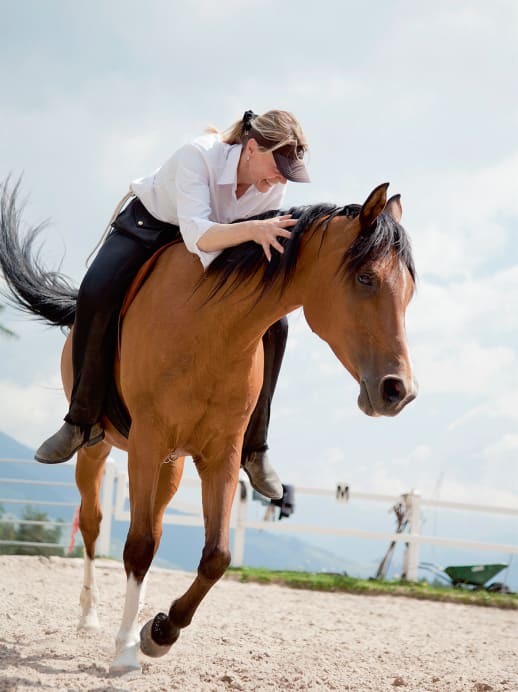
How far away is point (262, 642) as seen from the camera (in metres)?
5.92

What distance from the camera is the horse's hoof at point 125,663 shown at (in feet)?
13.4

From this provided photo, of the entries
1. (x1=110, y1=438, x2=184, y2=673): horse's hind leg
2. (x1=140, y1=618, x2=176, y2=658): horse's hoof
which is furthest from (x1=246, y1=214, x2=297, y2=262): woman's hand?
(x1=140, y1=618, x2=176, y2=658): horse's hoof

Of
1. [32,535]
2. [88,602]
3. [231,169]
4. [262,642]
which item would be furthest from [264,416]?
[32,535]

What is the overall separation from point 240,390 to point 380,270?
106 centimetres

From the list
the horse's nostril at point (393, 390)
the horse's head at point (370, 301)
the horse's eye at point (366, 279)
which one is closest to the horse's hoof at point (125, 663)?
the horse's head at point (370, 301)

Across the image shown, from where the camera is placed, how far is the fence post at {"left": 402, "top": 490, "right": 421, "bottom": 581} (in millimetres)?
12336

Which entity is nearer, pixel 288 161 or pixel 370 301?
pixel 370 301

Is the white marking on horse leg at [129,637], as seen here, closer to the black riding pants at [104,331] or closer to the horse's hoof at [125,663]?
the horse's hoof at [125,663]

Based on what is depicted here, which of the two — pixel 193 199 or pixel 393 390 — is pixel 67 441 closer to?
pixel 193 199

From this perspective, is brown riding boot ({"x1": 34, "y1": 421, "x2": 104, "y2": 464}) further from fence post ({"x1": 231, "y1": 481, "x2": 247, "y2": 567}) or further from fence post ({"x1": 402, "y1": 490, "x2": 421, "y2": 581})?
fence post ({"x1": 402, "y1": 490, "x2": 421, "y2": 581})

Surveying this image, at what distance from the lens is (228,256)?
12.9ft

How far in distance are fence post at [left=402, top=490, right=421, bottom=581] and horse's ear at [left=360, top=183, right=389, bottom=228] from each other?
977 cm

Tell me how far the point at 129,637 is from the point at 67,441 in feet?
4.16

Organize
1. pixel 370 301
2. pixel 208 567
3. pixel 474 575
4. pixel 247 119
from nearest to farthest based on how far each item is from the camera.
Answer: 1. pixel 370 301
2. pixel 208 567
3. pixel 247 119
4. pixel 474 575
